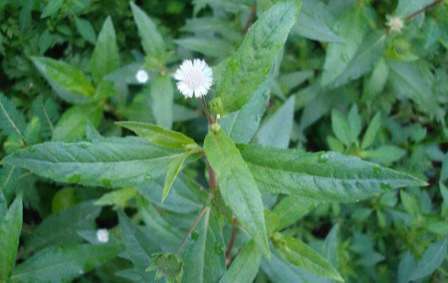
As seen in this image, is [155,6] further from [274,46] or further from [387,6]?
[274,46]

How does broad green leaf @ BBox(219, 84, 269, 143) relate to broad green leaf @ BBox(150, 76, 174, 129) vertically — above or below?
above

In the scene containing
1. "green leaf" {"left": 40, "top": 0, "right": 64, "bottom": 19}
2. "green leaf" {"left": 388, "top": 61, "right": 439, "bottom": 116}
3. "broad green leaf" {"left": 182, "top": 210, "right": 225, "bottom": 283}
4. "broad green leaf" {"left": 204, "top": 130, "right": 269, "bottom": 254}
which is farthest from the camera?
"green leaf" {"left": 388, "top": 61, "right": 439, "bottom": 116}

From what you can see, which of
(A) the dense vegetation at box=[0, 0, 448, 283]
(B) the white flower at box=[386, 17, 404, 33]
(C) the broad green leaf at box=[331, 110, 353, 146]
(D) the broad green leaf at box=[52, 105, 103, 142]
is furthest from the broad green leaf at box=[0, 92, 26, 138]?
(B) the white flower at box=[386, 17, 404, 33]

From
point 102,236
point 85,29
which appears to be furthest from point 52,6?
point 102,236

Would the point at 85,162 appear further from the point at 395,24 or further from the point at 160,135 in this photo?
the point at 395,24

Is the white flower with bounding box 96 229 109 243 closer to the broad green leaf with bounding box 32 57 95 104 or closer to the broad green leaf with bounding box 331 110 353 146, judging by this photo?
the broad green leaf with bounding box 32 57 95 104

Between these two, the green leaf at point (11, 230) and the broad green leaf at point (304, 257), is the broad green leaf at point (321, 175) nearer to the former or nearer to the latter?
the broad green leaf at point (304, 257)
